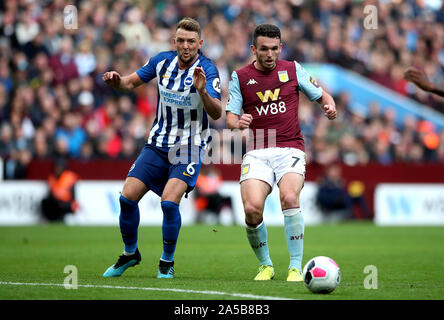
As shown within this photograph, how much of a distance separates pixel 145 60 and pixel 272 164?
1281 centimetres

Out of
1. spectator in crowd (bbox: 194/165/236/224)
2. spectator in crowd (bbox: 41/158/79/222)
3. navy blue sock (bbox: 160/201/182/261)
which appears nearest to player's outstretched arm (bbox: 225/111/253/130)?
navy blue sock (bbox: 160/201/182/261)

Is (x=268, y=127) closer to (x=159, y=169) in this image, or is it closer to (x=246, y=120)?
(x=246, y=120)

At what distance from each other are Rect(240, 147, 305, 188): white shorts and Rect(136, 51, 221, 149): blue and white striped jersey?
1.99 feet

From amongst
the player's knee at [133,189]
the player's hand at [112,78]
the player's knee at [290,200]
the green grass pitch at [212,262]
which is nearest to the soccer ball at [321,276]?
the green grass pitch at [212,262]

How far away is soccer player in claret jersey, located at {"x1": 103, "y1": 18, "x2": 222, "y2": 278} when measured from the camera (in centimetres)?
838

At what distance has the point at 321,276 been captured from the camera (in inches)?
269

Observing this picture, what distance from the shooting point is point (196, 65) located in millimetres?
8578

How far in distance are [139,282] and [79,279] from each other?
0.67 metres

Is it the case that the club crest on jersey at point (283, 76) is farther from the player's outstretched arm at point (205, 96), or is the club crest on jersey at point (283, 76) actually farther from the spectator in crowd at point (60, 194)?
the spectator in crowd at point (60, 194)

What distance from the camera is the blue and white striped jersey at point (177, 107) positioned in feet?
28.0

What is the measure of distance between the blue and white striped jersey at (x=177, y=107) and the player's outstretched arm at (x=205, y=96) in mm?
406

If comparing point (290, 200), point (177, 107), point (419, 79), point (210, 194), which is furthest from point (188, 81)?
point (210, 194)
